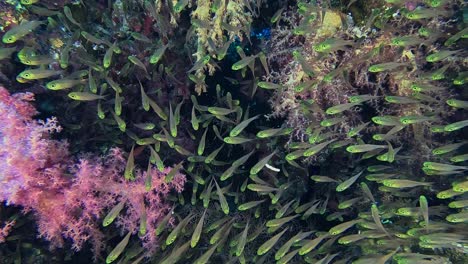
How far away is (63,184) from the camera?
3.45 m

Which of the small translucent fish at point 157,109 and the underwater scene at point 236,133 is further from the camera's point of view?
→ the small translucent fish at point 157,109

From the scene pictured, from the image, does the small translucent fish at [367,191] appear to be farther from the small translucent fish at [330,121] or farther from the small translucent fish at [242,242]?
the small translucent fish at [242,242]

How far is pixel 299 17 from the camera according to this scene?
3773mm

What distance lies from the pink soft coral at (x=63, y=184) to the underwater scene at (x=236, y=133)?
16mm

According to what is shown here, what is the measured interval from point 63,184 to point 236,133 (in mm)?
1897

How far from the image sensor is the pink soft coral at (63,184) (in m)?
3.12

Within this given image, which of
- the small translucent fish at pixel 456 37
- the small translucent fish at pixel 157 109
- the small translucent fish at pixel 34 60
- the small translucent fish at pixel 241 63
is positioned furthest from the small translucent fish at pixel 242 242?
the small translucent fish at pixel 456 37

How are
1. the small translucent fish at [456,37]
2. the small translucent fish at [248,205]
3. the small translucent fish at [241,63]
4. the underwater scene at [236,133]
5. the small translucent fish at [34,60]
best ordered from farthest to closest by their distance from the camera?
the small translucent fish at [248,205] → the small translucent fish at [241,63] → the underwater scene at [236,133] → the small translucent fish at [34,60] → the small translucent fish at [456,37]

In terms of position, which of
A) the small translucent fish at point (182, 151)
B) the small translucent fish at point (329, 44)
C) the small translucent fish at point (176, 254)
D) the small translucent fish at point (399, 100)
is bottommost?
the small translucent fish at point (176, 254)

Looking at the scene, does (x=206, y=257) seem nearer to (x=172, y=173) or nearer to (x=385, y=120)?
(x=172, y=173)

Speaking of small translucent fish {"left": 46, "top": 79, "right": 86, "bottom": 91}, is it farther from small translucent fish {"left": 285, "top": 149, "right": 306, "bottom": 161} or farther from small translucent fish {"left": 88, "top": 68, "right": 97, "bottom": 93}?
small translucent fish {"left": 285, "top": 149, "right": 306, "bottom": 161}

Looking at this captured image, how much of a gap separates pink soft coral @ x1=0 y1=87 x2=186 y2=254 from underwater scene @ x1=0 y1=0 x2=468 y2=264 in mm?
16

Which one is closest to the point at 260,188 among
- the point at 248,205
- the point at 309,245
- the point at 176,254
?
the point at 248,205

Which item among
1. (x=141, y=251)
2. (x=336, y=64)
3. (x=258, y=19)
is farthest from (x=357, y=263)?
(x=258, y=19)
